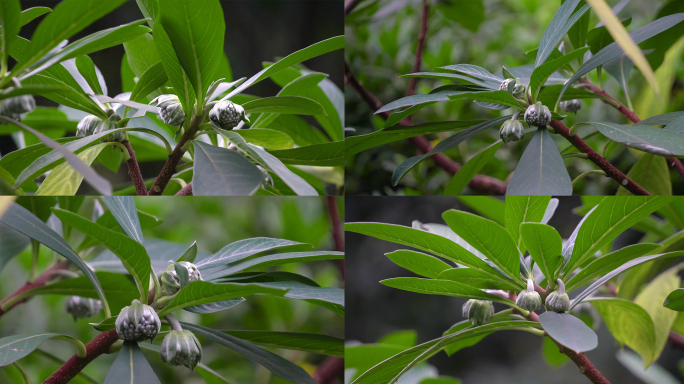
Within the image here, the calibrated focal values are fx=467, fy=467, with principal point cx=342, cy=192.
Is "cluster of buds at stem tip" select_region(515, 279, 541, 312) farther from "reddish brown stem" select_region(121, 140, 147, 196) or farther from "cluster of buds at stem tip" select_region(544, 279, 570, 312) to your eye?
"reddish brown stem" select_region(121, 140, 147, 196)

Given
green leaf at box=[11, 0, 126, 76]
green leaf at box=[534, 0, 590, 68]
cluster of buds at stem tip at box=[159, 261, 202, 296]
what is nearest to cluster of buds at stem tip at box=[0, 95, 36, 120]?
green leaf at box=[11, 0, 126, 76]

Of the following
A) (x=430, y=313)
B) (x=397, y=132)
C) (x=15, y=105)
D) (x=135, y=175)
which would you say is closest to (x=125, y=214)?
(x=135, y=175)

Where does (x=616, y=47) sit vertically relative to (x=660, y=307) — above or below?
above

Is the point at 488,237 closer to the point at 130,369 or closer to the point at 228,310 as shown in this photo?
the point at 130,369

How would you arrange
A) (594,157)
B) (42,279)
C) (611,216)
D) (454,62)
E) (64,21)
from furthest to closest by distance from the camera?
(454,62), (42,279), (594,157), (611,216), (64,21)

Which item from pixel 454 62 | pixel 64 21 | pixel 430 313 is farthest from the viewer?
pixel 430 313

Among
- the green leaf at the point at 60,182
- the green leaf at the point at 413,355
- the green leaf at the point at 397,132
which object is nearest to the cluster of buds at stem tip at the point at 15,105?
the green leaf at the point at 60,182
